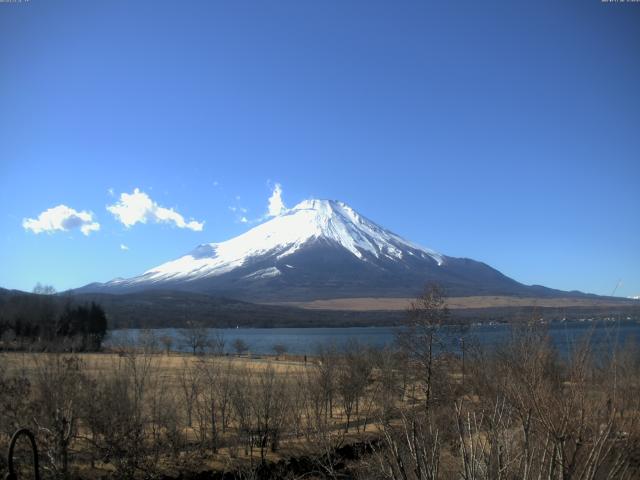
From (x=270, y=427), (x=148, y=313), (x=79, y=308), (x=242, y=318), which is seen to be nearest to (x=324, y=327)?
(x=242, y=318)

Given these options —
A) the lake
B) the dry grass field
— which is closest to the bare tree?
the dry grass field

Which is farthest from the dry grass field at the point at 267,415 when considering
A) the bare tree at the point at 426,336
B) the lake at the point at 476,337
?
the lake at the point at 476,337

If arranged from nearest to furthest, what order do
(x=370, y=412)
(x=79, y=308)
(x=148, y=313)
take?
(x=370, y=412)
(x=79, y=308)
(x=148, y=313)

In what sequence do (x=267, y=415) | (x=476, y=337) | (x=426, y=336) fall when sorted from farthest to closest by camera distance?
(x=476, y=337) → (x=426, y=336) → (x=267, y=415)

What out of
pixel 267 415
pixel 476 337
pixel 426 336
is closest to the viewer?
pixel 267 415

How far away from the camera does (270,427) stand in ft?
64.4

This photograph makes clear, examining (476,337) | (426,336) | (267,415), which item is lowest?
(267,415)

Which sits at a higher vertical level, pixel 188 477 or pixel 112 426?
pixel 112 426

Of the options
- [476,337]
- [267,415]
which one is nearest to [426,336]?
[476,337]

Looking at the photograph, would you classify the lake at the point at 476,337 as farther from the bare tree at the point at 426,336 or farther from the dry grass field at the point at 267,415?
the bare tree at the point at 426,336

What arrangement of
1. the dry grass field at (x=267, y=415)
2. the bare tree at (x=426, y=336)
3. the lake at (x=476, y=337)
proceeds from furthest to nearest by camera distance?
the bare tree at (x=426, y=336) → the dry grass field at (x=267, y=415) → the lake at (x=476, y=337)

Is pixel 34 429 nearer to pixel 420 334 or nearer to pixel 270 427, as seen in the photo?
pixel 270 427

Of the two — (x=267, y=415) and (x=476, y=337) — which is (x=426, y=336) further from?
(x=267, y=415)

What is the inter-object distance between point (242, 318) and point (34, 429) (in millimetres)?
180430
